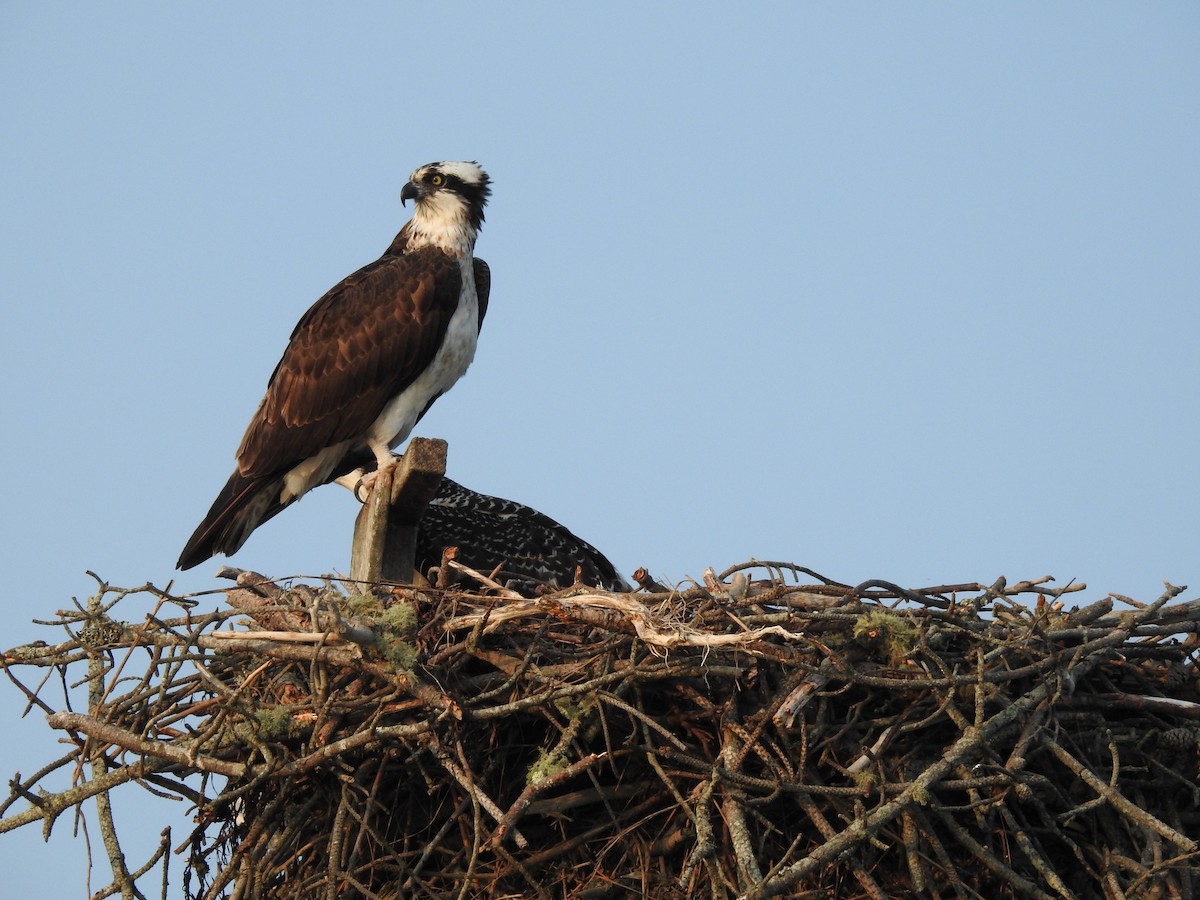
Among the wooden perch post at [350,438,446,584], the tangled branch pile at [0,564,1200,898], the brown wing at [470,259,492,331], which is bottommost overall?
the tangled branch pile at [0,564,1200,898]

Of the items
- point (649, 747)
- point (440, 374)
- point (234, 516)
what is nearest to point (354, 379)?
point (440, 374)

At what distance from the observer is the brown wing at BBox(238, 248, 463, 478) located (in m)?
8.27

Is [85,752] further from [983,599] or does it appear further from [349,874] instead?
[983,599]

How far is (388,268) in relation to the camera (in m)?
8.62

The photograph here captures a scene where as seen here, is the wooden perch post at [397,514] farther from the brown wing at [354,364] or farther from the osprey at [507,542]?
the brown wing at [354,364]

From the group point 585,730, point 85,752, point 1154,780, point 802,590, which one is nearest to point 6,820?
point 85,752

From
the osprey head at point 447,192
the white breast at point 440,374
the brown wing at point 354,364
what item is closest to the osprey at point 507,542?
the white breast at point 440,374

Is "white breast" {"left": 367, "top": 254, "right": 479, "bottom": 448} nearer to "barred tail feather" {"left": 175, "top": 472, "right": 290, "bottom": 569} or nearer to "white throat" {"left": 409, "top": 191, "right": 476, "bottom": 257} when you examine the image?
"white throat" {"left": 409, "top": 191, "right": 476, "bottom": 257}

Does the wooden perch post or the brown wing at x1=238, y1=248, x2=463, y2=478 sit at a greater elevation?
the brown wing at x1=238, y1=248, x2=463, y2=478

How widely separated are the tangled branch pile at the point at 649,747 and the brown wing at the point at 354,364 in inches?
97.1

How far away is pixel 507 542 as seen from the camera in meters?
8.02

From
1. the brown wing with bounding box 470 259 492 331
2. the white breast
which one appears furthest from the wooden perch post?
the brown wing with bounding box 470 259 492 331

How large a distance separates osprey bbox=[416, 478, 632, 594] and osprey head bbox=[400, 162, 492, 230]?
5.99 feet

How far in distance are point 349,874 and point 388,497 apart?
1.87m
